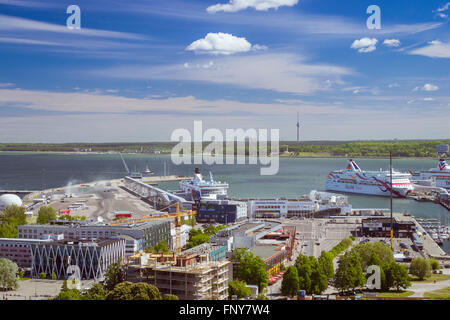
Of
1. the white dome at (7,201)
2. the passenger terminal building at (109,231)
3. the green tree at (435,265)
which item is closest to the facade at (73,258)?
the passenger terminal building at (109,231)

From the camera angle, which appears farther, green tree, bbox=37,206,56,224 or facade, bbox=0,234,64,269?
green tree, bbox=37,206,56,224

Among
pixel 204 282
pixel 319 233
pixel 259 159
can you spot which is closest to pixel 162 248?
pixel 204 282

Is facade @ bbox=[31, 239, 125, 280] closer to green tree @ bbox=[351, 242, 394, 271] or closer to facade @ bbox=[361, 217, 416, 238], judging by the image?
green tree @ bbox=[351, 242, 394, 271]

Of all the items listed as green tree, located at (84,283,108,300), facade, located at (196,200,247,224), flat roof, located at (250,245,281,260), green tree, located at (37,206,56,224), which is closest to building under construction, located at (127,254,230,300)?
green tree, located at (84,283,108,300)

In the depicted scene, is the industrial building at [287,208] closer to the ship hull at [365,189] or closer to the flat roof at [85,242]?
the ship hull at [365,189]

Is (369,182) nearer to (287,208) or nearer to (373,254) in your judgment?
(287,208)
